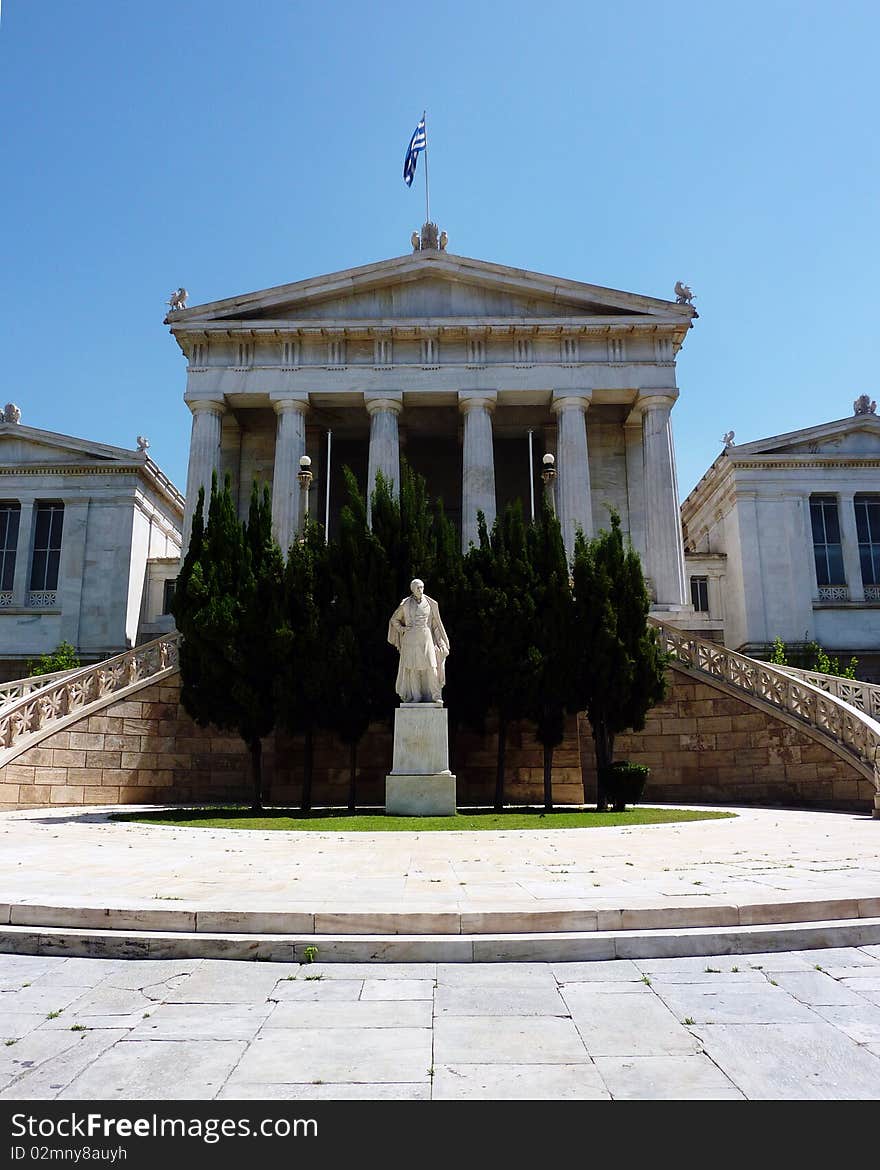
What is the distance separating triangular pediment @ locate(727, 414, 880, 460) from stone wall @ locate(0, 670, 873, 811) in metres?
19.9

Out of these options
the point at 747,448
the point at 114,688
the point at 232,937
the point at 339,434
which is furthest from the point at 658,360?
the point at 232,937

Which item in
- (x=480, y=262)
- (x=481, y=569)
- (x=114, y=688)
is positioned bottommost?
(x=114, y=688)

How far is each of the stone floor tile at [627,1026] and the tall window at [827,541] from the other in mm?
38377

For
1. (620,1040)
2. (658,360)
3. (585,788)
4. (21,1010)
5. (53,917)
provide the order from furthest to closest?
(658,360) → (585,788) → (53,917) → (21,1010) → (620,1040)

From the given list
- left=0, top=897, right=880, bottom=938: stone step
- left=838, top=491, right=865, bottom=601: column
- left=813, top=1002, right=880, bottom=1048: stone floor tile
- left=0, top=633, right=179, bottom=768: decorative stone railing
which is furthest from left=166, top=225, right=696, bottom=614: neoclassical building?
left=813, top=1002, right=880, bottom=1048: stone floor tile

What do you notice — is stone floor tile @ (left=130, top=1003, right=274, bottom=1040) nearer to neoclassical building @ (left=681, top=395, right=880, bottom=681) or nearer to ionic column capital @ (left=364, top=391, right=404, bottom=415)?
ionic column capital @ (left=364, top=391, right=404, bottom=415)

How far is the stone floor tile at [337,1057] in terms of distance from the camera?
4254 mm

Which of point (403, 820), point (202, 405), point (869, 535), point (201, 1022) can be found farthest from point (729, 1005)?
point (869, 535)

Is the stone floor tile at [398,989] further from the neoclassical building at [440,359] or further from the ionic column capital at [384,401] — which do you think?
the ionic column capital at [384,401]

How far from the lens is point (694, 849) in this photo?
11.8 meters

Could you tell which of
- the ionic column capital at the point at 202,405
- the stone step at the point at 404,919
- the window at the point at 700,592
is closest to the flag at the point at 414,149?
the ionic column capital at the point at 202,405

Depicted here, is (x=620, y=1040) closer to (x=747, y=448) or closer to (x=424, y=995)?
(x=424, y=995)

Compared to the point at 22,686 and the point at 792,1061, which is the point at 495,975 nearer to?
the point at 792,1061
